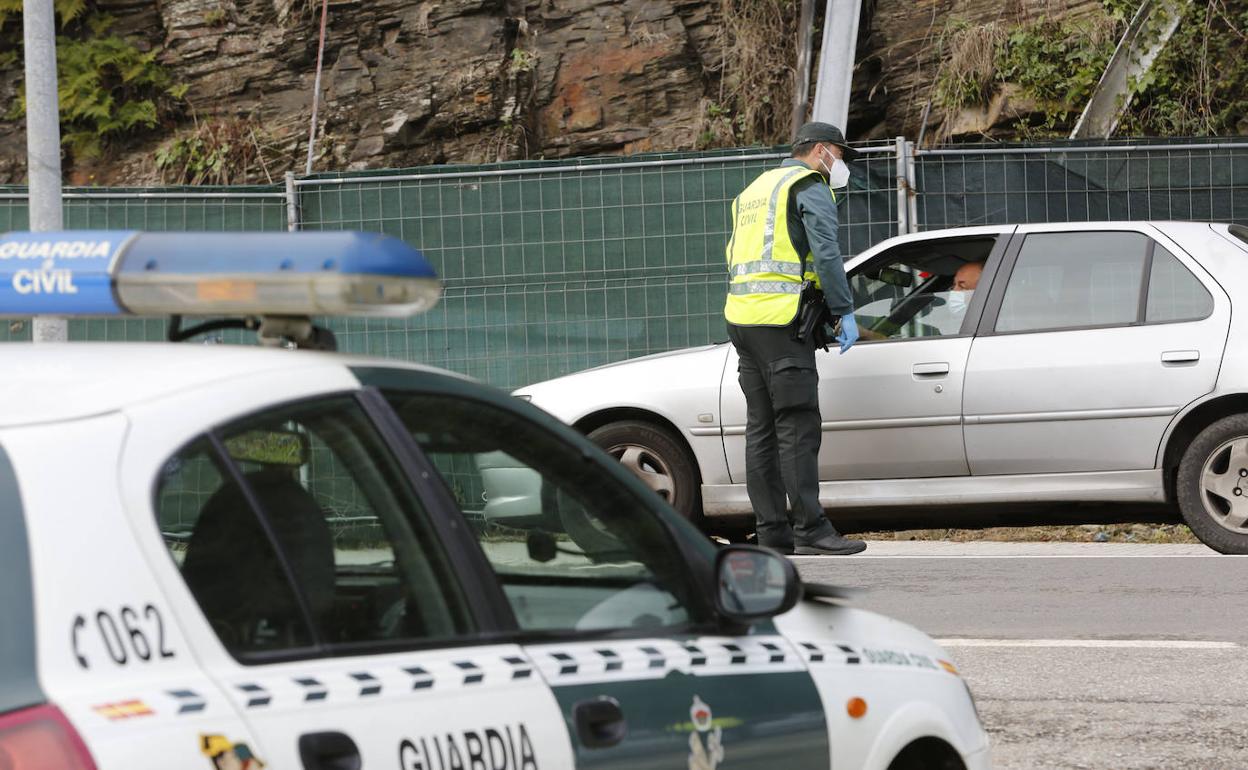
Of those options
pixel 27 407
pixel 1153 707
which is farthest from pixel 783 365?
pixel 27 407

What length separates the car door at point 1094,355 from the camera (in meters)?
8.49

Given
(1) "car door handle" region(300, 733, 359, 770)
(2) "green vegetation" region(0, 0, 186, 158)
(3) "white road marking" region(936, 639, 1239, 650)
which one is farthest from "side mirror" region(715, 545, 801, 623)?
(2) "green vegetation" region(0, 0, 186, 158)

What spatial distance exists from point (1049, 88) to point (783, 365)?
787 cm

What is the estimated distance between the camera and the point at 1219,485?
838cm

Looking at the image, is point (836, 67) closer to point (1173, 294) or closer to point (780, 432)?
point (1173, 294)

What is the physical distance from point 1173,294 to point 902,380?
142 cm

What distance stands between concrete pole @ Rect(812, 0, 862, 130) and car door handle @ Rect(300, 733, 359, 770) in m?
10.1

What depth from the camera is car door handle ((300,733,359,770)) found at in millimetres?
2182

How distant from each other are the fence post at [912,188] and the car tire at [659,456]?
11.1 feet

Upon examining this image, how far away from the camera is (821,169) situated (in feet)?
28.2

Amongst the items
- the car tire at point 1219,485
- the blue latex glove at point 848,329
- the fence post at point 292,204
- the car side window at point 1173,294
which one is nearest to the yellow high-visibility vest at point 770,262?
the blue latex glove at point 848,329

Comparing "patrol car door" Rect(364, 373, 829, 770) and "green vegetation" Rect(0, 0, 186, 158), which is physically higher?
"green vegetation" Rect(0, 0, 186, 158)

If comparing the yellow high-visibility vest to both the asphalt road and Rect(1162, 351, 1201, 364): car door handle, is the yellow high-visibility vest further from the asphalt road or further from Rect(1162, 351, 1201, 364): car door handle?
Rect(1162, 351, 1201, 364): car door handle

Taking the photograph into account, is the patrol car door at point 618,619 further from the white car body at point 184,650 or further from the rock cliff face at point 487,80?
the rock cliff face at point 487,80
